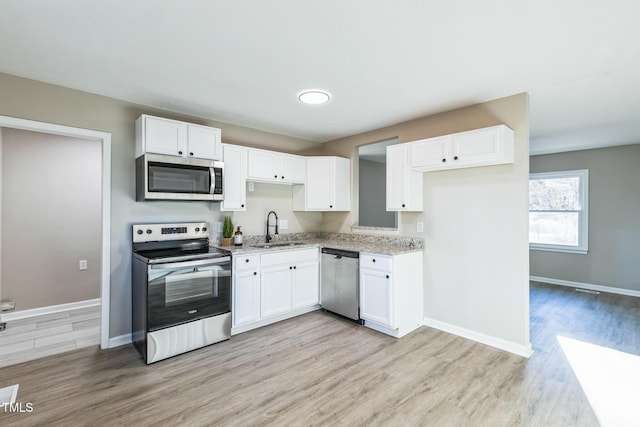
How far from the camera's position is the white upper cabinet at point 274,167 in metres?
3.82

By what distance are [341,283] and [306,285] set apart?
1.58 feet

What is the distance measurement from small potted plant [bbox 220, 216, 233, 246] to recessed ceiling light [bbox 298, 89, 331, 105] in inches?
69.6

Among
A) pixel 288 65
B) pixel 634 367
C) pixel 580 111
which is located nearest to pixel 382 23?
pixel 288 65

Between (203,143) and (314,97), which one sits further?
(203,143)

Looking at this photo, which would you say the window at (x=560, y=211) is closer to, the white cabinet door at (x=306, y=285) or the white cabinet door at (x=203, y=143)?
the white cabinet door at (x=306, y=285)

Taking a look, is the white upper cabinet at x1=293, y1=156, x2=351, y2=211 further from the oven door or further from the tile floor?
the tile floor

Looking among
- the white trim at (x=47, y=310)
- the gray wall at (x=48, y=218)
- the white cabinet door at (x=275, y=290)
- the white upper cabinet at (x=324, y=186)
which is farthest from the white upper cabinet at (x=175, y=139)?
the white trim at (x=47, y=310)

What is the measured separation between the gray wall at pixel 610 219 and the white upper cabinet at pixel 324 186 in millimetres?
4455

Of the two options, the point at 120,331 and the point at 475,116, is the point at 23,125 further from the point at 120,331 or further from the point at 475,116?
the point at 475,116

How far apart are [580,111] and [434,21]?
287cm

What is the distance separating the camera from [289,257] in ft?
12.3

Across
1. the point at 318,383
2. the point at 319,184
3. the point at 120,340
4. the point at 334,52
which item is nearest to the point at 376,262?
the point at 318,383

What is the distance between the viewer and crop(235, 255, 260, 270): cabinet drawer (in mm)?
3318

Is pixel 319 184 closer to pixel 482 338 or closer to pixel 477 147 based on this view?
pixel 477 147
